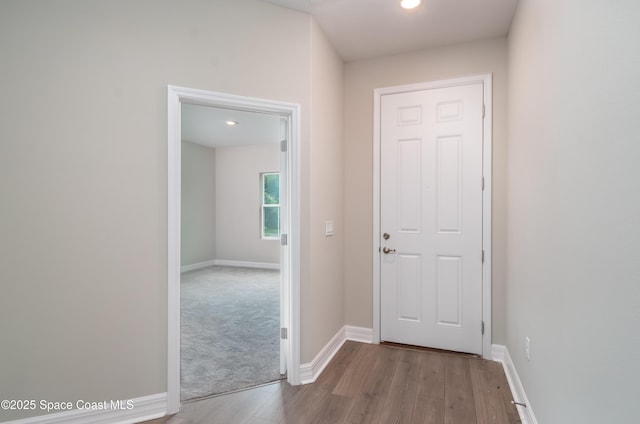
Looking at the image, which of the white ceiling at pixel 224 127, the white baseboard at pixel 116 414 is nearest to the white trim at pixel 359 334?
the white baseboard at pixel 116 414

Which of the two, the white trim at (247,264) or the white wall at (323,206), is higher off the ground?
the white wall at (323,206)

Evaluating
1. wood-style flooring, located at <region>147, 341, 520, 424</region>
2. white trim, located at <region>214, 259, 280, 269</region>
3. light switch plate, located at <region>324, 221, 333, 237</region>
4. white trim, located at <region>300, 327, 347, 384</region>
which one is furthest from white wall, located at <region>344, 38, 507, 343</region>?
white trim, located at <region>214, 259, 280, 269</region>

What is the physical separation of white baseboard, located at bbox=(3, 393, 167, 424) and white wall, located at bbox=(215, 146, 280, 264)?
498cm

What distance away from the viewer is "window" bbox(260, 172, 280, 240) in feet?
23.0

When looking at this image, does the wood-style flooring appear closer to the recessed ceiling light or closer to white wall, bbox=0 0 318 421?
white wall, bbox=0 0 318 421

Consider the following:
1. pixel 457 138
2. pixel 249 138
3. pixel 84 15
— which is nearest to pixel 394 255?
pixel 457 138

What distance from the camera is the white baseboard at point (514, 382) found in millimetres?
1780

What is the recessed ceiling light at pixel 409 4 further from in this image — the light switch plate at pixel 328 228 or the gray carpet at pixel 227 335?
the gray carpet at pixel 227 335

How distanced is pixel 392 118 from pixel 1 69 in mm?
2791

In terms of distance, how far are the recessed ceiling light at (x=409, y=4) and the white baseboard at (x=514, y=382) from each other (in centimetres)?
277

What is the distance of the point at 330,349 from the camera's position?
106 inches

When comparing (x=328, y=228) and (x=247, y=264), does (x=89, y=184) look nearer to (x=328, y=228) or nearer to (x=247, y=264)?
(x=328, y=228)

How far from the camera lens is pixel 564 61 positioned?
1.29 m

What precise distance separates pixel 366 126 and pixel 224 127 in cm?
351
